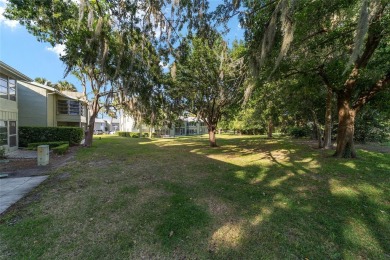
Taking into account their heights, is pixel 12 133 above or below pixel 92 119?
below

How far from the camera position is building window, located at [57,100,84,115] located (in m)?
19.8

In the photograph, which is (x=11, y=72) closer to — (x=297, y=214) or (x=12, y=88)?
(x=12, y=88)

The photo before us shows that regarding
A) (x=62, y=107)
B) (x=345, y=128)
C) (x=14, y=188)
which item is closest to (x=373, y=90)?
(x=345, y=128)

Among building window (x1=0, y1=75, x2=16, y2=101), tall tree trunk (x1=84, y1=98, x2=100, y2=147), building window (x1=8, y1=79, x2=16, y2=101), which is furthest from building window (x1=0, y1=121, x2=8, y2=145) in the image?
tall tree trunk (x1=84, y1=98, x2=100, y2=147)

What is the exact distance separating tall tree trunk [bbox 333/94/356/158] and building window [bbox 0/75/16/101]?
16521 mm

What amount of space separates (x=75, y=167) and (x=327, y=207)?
314 inches

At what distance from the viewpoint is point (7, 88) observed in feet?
35.3

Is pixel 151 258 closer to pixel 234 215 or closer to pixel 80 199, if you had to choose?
pixel 234 215

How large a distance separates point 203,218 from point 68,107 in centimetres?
2153

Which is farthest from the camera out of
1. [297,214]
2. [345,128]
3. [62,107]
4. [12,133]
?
[62,107]

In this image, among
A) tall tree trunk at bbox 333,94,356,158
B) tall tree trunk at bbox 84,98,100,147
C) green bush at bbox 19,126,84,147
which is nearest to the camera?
tall tree trunk at bbox 333,94,356,158

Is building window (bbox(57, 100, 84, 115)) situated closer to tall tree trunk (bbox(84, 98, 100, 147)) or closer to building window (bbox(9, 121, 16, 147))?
tall tree trunk (bbox(84, 98, 100, 147))

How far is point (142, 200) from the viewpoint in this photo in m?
4.36

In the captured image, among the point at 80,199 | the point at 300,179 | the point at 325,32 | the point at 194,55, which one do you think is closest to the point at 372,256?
the point at 300,179
